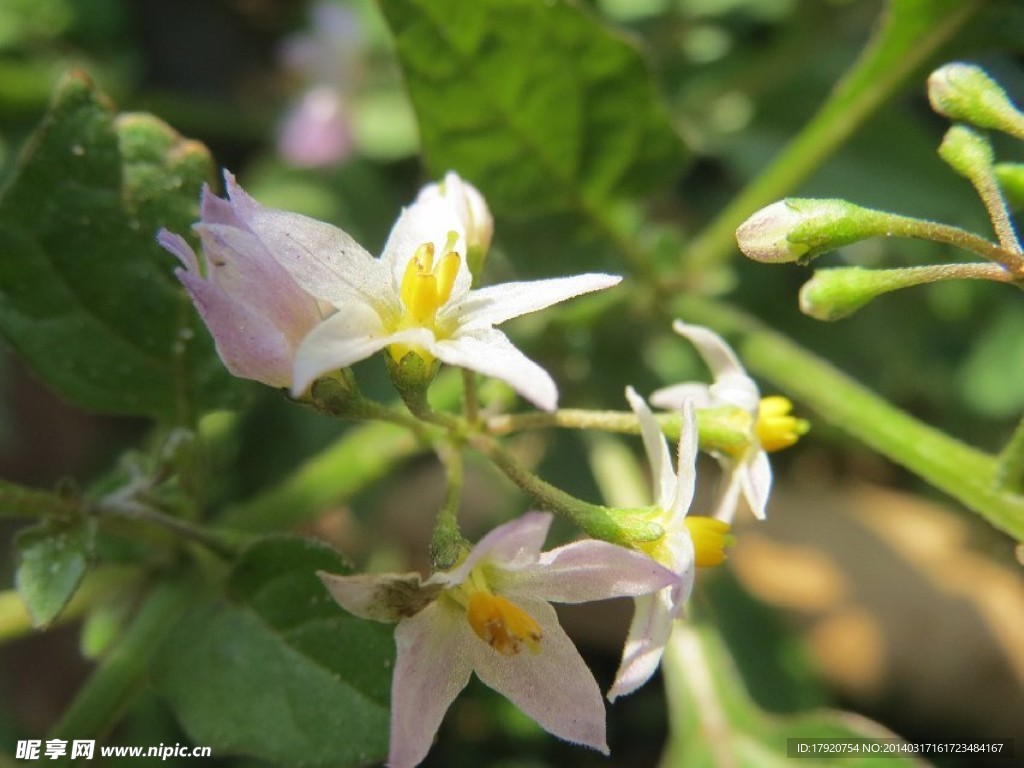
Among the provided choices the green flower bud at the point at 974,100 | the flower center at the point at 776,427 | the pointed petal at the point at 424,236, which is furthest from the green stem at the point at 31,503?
the green flower bud at the point at 974,100

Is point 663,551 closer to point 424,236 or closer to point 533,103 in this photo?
point 424,236

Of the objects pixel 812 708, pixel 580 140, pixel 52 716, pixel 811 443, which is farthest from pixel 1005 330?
pixel 52 716

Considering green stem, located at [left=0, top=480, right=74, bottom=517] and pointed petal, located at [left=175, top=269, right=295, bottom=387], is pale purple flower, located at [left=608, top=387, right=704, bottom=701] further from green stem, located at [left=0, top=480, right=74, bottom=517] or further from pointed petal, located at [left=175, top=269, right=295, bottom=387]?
green stem, located at [left=0, top=480, right=74, bottom=517]

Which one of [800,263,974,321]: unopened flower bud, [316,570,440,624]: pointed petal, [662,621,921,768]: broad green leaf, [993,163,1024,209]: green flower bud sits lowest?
[662,621,921,768]: broad green leaf

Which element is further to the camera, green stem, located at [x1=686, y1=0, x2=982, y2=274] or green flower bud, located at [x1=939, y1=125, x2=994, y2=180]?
green stem, located at [x1=686, y1=0, x2=982, y2=274]

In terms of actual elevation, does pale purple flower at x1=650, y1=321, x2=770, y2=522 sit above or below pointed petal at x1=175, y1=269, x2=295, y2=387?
below

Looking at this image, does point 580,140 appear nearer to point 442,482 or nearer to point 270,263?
point 270,263

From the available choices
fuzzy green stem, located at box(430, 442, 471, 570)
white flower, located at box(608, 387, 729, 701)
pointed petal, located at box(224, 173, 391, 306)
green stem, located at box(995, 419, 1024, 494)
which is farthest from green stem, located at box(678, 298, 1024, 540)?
pointed petal, located at box(224, 173, 391, 306)
